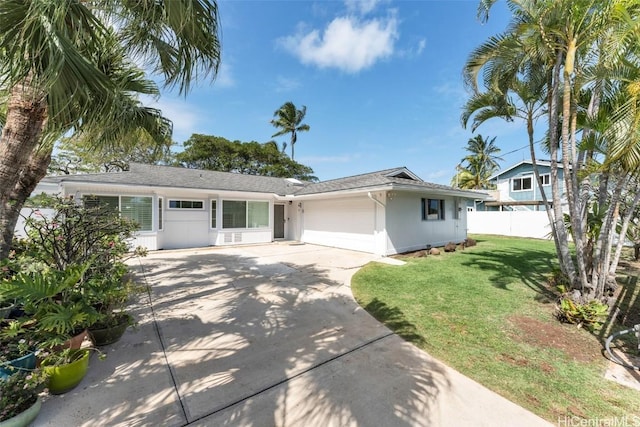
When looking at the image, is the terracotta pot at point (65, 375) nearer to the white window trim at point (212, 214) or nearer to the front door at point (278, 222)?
the white window trim at point (212, 214)

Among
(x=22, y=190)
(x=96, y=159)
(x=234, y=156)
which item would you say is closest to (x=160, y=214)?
(x=96, y=159)

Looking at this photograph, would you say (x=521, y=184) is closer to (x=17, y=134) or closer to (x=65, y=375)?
(x=65, y=375)

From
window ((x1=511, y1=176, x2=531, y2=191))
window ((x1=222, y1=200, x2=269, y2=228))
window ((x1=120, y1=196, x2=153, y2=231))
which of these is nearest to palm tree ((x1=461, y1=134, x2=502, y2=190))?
window ((x1=511, y1=176, x2=531, y2=191))

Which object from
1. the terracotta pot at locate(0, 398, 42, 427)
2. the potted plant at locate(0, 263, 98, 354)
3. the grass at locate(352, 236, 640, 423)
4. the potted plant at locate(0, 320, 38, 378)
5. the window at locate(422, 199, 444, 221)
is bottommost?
the grass at locate(352, 236, 640, 423)

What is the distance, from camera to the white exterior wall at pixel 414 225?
34.7ft

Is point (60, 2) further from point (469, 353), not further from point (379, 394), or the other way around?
point (469, 353)

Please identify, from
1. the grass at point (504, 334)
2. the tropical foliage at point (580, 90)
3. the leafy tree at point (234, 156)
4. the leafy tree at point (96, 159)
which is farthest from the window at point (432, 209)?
the leafy tree at point (234, 156)

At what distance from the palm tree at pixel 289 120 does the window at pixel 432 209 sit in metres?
21.9

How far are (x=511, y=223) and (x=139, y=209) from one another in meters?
22.8

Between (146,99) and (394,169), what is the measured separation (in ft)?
33.6

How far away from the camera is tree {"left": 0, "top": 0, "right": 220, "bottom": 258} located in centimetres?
188

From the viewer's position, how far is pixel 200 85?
10.6ft

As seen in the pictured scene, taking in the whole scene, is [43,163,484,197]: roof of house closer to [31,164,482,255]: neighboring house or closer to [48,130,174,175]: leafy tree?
[31,164,482,255]: neighboring house

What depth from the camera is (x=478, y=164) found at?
93.7 ft
